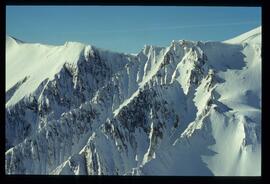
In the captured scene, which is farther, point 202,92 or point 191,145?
point 202,92

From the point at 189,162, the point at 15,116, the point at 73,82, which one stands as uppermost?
the point at 73,82
